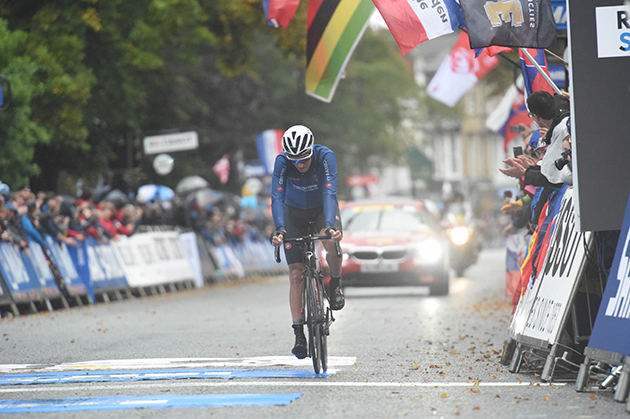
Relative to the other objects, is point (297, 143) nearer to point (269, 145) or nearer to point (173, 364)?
point (173, 364)

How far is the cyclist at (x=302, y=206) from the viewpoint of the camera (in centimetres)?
852

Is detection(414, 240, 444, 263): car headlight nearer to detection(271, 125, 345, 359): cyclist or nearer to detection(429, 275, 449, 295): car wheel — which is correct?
detection(429, 275, 449, 295): car wheel

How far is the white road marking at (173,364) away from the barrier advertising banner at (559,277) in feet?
5.97

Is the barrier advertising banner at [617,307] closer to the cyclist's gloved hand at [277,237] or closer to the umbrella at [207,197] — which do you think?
the cyclist's gloved hand at [277,237]

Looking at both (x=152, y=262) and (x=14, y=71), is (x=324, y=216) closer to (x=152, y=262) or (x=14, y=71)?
(x=14, y=71)

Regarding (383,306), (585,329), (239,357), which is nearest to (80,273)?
(383,306)

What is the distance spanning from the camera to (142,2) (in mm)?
23625

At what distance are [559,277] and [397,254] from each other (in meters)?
10.0

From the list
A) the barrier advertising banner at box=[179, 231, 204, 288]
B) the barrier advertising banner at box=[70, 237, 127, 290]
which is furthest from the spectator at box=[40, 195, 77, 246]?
the barrier advertising banner at box=[179, 231, 204, 288]

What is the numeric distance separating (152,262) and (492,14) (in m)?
13.5

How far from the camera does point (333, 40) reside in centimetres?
1332

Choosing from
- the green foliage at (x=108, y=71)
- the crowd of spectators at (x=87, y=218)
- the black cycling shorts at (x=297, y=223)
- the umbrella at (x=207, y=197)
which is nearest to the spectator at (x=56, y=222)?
the crowd of spectators at (x=87, y=218)

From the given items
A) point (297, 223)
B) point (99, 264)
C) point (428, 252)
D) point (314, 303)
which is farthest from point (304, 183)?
point (99, 264)

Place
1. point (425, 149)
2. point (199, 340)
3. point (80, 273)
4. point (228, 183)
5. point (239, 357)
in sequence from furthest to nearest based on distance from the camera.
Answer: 1. point (425, 149)
2. point (228, 183)
3. point (80, 273)
4. point (199, 340)
5. point (239, 357)
